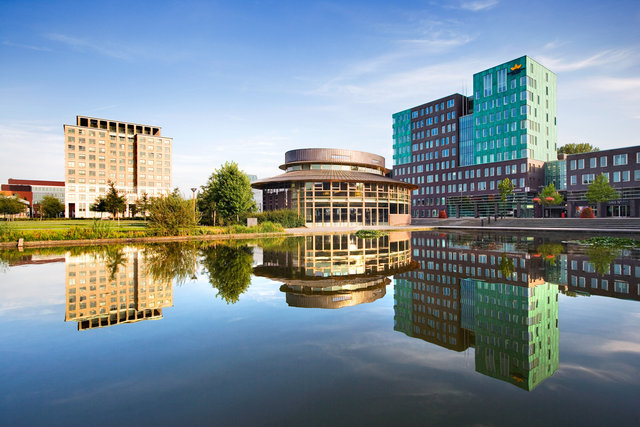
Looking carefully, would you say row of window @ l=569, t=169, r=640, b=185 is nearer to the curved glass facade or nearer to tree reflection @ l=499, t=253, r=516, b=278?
the curved glass facade

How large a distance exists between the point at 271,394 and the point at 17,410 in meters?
3.75

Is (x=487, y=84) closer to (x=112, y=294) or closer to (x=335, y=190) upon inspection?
(x=335, y=190)

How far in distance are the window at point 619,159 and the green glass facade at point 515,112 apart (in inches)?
675

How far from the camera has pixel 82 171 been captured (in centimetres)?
12244

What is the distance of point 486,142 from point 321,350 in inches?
4061

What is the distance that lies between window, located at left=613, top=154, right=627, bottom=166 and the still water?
79.2m

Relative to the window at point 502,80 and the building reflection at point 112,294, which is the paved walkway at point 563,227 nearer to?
the building reflection at point 112,294

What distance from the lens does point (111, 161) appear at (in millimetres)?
127625

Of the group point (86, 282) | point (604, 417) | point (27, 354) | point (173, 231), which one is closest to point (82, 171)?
point (173, 231)

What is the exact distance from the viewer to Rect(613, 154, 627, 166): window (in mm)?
73562

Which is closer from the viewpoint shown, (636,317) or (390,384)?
(390,384)

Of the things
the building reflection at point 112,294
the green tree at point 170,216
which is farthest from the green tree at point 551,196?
the building reflection at point 112,294

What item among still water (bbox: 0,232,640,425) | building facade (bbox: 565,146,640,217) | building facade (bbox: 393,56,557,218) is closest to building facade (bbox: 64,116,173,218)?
building facade (bbox: 393,56,557,218)

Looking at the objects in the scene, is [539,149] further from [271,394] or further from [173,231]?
[271,394]
